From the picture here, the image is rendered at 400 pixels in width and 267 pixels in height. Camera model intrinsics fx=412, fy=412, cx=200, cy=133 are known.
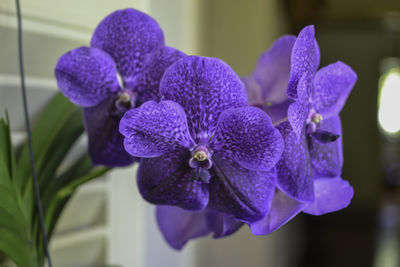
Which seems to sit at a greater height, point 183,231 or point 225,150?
point 225,150

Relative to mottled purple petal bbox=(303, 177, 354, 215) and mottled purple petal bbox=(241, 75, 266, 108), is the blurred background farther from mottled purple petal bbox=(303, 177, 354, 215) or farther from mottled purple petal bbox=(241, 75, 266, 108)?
mottled purple petal bbox=(303, 177, 354, 215)

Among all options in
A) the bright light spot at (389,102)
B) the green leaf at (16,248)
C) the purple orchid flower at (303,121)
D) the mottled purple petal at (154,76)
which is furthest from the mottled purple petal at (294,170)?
the bright light spot at (389,102)

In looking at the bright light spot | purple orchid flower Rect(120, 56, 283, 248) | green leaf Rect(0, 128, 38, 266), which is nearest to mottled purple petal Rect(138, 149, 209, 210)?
purple orchid flower Rect(120, 56, 283, 248)

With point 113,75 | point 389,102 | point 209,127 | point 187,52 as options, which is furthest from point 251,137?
point 389,102

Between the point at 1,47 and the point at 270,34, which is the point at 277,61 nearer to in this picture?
the point at 1,47

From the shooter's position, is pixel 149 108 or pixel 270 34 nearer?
pixel 149 108

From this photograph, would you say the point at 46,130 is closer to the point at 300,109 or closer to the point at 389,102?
the point at 300,109

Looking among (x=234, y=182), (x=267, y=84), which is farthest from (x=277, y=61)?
(x=234, y=182)

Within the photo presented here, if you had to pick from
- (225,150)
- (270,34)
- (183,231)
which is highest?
(225,150)
